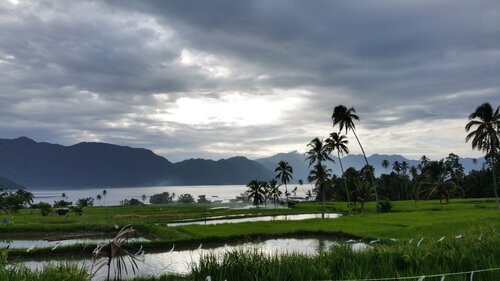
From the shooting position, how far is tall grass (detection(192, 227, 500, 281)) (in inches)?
345

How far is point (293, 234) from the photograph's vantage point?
29.6m

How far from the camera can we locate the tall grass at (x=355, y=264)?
345 inches

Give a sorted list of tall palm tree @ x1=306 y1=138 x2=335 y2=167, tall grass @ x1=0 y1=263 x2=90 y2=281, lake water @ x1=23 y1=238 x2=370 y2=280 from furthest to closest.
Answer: tall palm tree @ x1=306 y1=138 x2=335 y2=167, lake water @ x1=23 y1=238 x2=370 y2=280, tall grass @ x1=0 y1=263 x2=90 y2=281

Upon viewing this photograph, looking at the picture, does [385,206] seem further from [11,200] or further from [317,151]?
[11,200]

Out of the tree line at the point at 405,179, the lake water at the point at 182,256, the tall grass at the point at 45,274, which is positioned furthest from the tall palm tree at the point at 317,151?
the tall grass at the point at 45,274

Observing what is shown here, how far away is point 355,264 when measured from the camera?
9.48m

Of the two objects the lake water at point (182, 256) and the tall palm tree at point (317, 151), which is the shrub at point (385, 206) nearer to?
the tall palm tree at point (317, 151)

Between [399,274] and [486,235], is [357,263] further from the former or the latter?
[486,235]

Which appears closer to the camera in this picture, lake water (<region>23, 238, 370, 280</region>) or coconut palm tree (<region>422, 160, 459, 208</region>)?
lake water (<region>23, 238, 370, 280</region>)

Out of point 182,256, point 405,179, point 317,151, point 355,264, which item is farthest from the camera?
point 405,179

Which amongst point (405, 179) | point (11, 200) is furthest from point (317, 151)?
point (11, 200)

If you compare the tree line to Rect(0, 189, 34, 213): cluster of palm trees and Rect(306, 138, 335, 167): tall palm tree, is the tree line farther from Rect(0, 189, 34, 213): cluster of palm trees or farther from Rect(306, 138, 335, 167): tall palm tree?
Rect(0, 189, 34, 213): cluster of palm trees

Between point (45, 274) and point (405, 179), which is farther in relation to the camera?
point (405, 179)

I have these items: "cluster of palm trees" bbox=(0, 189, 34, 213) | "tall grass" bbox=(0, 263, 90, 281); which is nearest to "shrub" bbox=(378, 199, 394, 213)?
"tall grass" bbox=(0, 263, 90, 281)
